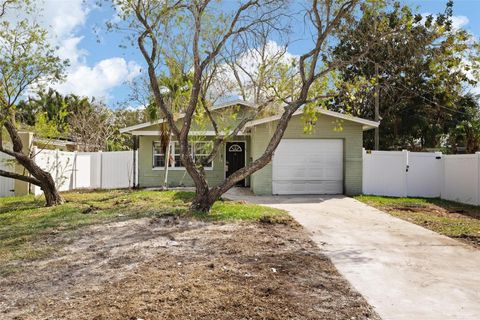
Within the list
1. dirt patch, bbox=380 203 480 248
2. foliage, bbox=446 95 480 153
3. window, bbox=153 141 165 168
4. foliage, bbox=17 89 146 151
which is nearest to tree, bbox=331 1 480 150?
foliage, bbox=446 95 480 153

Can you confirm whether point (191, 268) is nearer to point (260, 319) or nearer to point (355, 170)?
point (260, 319)

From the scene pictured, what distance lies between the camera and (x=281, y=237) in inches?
329

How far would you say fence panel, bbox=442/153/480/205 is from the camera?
1413 cm

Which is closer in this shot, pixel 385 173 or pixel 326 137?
pixel 385 173

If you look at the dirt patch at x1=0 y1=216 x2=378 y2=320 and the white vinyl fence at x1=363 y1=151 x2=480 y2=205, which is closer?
the dirt patch at x1=0 y1=216 x2=378 y2=320

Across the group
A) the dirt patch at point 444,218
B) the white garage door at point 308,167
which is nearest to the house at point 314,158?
the white garage door at point 308,167

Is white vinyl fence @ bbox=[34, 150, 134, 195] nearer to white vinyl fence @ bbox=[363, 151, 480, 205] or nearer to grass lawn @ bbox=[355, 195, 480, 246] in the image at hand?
white vinyl fence @ bbox=[363, 151, 480, 205]

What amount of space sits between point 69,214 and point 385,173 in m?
11.7

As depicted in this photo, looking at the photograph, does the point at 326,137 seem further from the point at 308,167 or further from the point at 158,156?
the point at 158,156

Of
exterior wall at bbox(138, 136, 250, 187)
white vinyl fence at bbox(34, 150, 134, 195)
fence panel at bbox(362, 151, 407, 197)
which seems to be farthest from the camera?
exterior wall at bbox(138, 136, 250, 187)

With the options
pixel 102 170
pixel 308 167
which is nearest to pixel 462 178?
pixel 308 167

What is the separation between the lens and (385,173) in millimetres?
16703

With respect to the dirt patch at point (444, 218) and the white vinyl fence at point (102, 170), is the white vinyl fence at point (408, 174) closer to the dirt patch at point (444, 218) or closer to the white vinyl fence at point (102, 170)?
the dirt patch at point (444, 218)

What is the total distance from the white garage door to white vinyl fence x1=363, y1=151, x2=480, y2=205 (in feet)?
3.85
